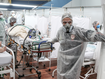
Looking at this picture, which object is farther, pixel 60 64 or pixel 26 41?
pixel 26 41

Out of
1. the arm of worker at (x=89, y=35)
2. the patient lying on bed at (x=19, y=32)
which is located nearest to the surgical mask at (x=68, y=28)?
the arm of worker at (x=89, y=35)

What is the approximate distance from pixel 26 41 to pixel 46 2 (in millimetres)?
4236

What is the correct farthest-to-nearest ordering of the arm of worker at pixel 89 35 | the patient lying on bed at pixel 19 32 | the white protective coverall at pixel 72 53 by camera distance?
the patient lying on bed at pixel 19 32, the white protective coverall at pixel 72 53, the arm of worker at pixel 89 35

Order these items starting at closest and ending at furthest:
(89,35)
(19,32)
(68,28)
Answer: (89,35) → (68,28) → (19,32)

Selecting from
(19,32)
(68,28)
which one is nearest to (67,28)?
(68,28)

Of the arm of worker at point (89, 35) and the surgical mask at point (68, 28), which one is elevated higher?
the surgical mask at point (68, 28)

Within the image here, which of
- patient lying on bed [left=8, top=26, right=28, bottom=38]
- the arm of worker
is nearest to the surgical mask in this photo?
the arm of worker

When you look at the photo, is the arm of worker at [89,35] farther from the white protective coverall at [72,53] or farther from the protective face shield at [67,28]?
the protective face shield at [67,28]

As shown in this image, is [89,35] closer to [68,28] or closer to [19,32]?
[68,28]

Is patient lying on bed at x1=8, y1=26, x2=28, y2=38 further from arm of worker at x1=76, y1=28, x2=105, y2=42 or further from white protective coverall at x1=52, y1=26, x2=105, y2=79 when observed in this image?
arm of worker at x1=76, y1=28, x2=105, y2=42

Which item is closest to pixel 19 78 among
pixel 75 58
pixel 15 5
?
pixel 75 58

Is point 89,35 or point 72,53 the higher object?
point 89,35

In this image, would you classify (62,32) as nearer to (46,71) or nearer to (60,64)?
(60,64)

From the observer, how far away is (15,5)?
581 centimetres
